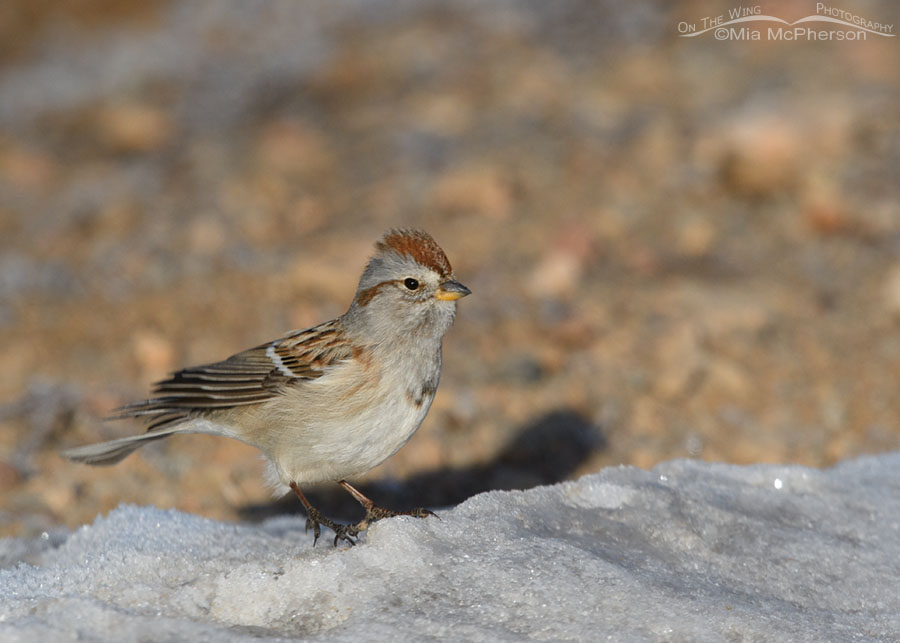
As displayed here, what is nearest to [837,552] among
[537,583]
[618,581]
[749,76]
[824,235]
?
[618,581]

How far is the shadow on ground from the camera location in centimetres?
555

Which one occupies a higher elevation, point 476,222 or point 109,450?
point 476,222

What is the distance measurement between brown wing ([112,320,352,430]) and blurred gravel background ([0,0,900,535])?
95 centimetres

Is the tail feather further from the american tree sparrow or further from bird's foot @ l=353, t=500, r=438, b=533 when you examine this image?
bird's foot @ l=353, t=500, r=438, b=533

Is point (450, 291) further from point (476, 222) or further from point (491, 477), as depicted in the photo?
point (476, 222)

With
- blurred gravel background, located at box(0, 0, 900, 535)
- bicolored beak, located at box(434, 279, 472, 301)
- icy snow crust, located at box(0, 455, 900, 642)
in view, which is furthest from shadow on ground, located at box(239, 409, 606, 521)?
bicolored beak, located at box(434, 279, 472, 301)

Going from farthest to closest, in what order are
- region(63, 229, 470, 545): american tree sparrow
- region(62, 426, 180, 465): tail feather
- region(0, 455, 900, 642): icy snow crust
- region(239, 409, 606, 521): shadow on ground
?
1. region(239, 409, 606, 521): shadow on ground
2. region(62, 426, 180, 465): tail feather
3. region(63, 229, 470, 545): american tree sparrow
4. region(0, 455, 900, 642): icy snow crust

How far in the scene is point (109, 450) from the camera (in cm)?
470

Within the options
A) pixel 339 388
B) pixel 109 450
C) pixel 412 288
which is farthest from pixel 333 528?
pixel 109 450

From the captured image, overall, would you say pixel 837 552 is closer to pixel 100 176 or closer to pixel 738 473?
pixel 738 473

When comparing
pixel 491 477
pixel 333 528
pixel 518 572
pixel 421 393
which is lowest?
pixel 518 572

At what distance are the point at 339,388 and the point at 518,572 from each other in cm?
130

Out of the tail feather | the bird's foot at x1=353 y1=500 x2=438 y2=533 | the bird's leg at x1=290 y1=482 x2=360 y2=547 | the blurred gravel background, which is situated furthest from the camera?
the blurred gravel background

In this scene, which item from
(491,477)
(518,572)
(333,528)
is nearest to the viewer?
(518,572)
